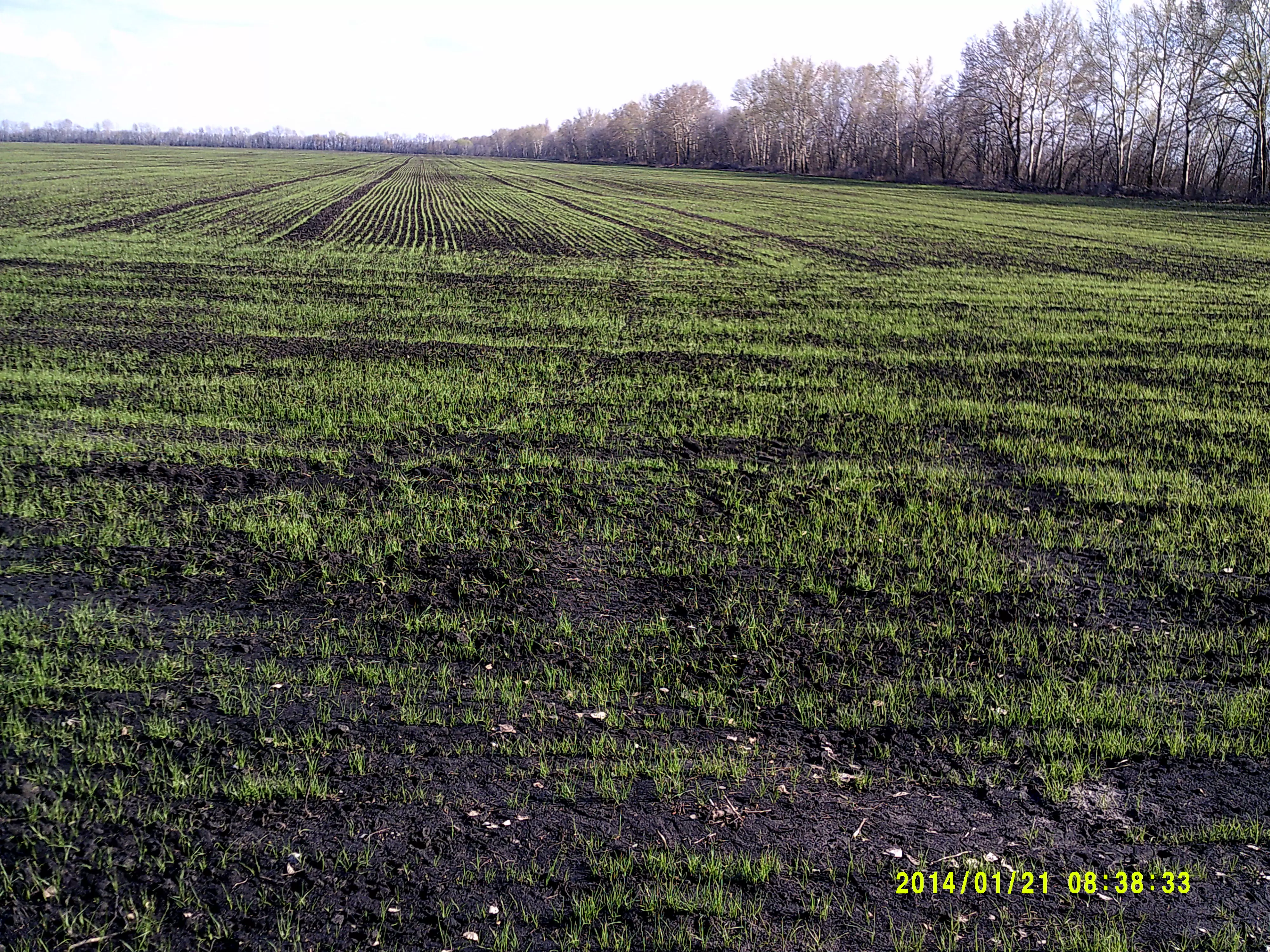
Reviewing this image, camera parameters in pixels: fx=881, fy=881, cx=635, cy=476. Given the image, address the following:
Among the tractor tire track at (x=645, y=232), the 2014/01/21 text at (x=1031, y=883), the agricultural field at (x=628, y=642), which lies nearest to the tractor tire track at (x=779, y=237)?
the tractor tire track at (x=645, y=232)

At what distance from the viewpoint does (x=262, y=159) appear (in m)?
109

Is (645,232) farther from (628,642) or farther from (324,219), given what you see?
(628,642)

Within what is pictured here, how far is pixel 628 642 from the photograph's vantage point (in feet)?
20.6

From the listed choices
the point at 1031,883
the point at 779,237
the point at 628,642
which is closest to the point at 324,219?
the point at 779,237

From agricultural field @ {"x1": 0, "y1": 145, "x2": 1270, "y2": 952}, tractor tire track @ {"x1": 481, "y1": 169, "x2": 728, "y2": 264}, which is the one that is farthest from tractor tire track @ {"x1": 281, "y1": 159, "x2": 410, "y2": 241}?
agricultural field @ {"x1": 0, "y1": 145, "x2": 1270, "y2": 952}

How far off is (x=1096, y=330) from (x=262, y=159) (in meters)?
113

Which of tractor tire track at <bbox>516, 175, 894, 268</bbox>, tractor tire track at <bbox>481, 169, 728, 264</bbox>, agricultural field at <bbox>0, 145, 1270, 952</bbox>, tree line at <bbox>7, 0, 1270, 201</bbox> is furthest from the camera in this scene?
tree line at <bbox>7, 0, 1270, 201</bbox>

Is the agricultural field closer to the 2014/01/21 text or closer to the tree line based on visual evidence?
the 2014/01/21 text

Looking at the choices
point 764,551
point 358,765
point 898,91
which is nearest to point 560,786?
point 358,765

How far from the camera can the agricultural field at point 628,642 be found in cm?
414

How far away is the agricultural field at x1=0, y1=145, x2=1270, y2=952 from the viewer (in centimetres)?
414

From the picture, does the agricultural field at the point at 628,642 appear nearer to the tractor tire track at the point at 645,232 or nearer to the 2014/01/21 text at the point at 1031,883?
the 2014/01/21 text at the point at 1031,883

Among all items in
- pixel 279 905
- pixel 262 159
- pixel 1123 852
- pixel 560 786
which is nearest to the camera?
pixel 279 905

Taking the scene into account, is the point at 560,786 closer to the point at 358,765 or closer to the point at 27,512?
the point at 358,765
